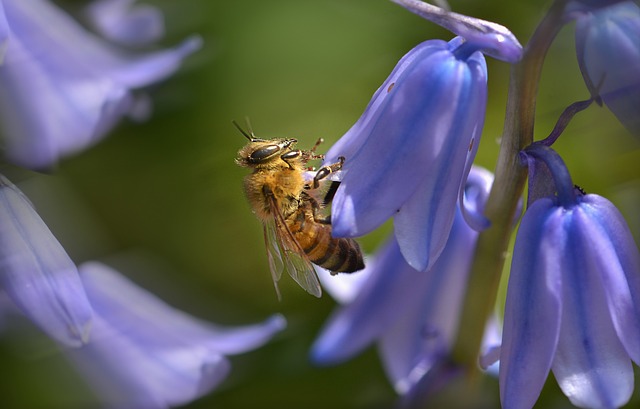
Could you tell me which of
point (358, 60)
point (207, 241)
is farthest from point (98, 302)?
point (358, 60)

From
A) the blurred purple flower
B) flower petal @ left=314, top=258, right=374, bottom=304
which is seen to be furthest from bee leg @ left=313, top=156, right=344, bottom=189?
the blurred purple flower

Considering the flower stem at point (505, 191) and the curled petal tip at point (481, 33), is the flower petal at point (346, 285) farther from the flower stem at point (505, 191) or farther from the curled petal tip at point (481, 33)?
the curled petal tip at point (481, 33)

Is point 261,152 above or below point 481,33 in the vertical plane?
below

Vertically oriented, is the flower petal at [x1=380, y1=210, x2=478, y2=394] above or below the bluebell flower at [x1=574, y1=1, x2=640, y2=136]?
below

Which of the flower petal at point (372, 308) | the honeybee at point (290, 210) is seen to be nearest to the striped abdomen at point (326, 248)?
the honeybee at point (290, 210)

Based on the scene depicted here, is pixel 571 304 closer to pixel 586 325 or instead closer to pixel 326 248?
pixel 586 325

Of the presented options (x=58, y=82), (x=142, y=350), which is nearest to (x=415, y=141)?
(x=142, y=350)

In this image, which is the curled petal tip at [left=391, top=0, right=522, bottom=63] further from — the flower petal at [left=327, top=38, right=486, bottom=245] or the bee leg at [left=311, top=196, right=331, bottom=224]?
the bee leg at [left=311, top=196, right=331, bottom=224]
